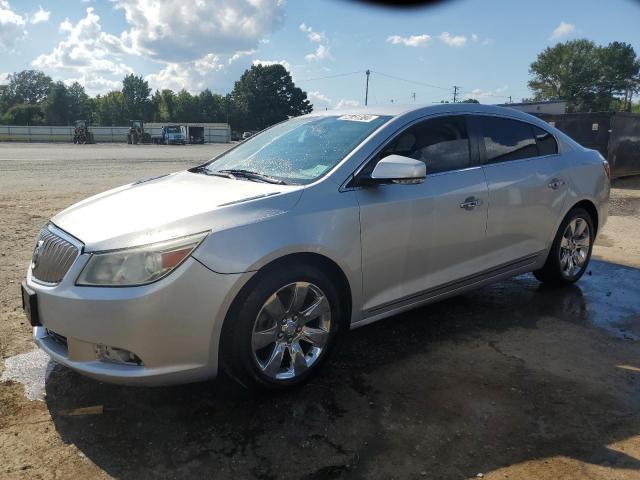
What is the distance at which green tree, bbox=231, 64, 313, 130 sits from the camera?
10544 cm

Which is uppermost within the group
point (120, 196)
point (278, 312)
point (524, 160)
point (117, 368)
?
point (524, 160)

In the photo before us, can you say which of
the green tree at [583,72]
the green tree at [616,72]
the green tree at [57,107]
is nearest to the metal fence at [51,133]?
the green tree at [57,107]

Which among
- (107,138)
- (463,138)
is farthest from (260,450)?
(107,138)

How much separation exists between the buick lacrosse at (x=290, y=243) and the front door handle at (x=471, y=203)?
1 centimetres

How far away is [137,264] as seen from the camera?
2.64 metres

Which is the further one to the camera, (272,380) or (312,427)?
(272,380)

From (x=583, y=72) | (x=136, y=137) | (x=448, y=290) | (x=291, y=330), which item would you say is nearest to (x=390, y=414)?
(x=291, y=330)

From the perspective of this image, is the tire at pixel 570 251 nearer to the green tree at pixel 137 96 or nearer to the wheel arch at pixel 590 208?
the wheel arch at pixel 590 208

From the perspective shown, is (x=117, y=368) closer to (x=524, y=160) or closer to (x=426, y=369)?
(x=426, y=369)

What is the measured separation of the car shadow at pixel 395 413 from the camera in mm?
2557

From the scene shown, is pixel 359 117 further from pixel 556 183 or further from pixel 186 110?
pixel 186 110

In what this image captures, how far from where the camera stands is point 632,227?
8.44 meters

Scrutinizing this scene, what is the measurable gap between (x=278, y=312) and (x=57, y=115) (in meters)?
111

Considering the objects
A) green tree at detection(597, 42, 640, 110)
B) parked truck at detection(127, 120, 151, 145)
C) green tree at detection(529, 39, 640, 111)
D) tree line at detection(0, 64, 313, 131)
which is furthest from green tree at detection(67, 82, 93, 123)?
green tree at detection(597, 42, 640, 110)
